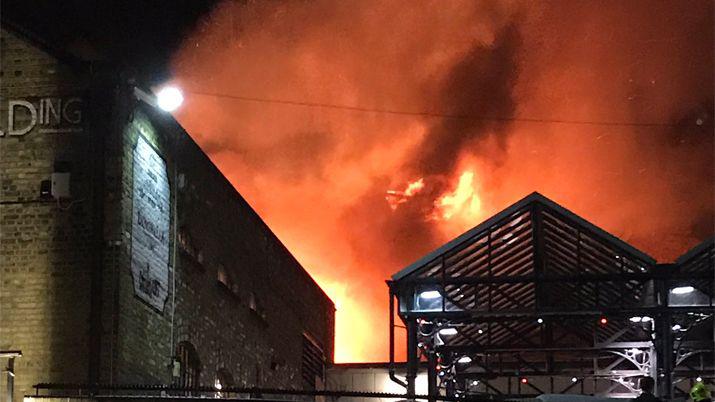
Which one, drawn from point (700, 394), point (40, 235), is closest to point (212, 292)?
point (40, 235)

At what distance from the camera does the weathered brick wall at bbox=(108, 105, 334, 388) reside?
19703 mm

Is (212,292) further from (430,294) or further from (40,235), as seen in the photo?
(40,235)

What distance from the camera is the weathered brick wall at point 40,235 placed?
18.7 m

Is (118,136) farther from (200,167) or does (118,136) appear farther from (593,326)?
(593,326)

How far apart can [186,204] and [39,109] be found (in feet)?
14.4

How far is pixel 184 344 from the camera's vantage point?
2273cm

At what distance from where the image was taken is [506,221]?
24.2 m

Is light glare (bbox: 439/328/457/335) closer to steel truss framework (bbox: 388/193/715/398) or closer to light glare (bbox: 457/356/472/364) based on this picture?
steel truss framework (bbox: 388/193/715/398)

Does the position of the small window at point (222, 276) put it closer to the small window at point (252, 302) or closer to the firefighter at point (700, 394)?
the small window at point (252, 302)

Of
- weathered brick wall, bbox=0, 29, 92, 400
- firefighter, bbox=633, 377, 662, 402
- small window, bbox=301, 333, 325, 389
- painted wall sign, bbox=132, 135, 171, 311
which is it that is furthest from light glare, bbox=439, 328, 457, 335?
firefighter, bbox=633, 377, 662, 402

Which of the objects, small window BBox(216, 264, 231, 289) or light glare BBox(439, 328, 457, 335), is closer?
small window BBox(216, 264, 231, 289)

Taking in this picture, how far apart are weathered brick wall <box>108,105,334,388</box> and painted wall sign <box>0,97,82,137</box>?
895 millimetres

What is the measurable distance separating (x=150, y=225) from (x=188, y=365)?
3.91 meters

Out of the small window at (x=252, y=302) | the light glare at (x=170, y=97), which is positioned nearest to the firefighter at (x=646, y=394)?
the light glare at (x=170, y=97)
